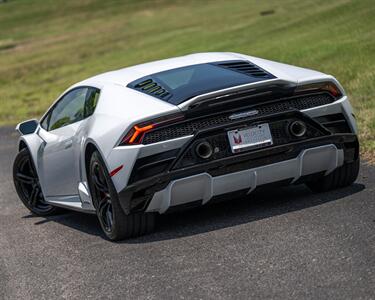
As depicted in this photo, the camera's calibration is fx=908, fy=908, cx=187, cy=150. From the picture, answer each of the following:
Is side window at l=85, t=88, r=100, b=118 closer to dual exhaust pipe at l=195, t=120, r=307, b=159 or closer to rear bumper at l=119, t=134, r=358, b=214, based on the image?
rear bumper at l=119, t=134, r=358, b=214

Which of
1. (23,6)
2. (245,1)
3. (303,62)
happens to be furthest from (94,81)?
(23,6)

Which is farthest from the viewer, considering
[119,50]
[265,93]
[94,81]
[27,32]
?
[27,32]

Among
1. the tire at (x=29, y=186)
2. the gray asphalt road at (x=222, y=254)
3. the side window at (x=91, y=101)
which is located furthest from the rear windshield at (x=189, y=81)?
the tire at (x=29, y=186)

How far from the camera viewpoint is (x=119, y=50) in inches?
1340

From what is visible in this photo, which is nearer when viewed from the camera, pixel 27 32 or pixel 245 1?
pixel 245 1

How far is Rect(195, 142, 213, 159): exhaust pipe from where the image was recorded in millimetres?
6664

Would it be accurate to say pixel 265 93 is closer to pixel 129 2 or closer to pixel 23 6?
pixel 129 2

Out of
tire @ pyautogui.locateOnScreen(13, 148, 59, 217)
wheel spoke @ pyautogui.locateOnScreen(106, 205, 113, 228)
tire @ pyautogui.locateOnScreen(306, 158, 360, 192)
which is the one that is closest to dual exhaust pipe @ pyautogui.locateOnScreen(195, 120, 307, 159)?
tire @ pyautogui.locateOnScreen(306, 158, 360, 192)

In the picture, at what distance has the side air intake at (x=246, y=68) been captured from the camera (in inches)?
284

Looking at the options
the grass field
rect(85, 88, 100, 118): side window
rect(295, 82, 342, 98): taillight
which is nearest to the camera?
rect(295, 82, 342, 98): taillight

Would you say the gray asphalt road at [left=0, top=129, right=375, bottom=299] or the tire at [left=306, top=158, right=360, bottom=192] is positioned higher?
the gray asphalt road at [left=0, top=129, right=375, bottom=299]

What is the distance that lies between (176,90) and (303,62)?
12.0 metres

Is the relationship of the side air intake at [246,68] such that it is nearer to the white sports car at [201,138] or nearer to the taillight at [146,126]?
the white sports car at [201,138]

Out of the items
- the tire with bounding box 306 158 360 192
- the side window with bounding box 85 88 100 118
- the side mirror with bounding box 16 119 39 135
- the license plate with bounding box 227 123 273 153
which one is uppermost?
the side window with bounding box 85 88 100 118
